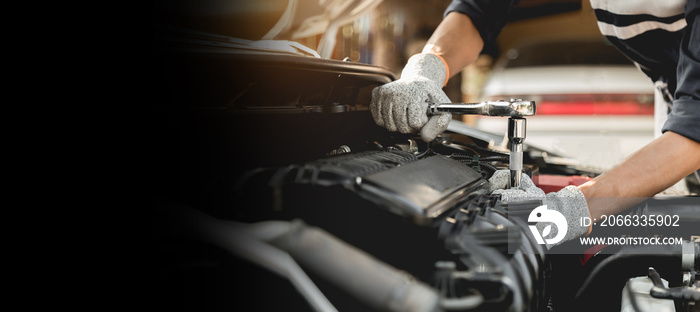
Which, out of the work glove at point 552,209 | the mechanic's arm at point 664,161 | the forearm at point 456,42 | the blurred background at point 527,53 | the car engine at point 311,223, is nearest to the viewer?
the car engine at point 311,223

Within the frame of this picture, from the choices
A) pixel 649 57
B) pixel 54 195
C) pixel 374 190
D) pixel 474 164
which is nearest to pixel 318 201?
pixel 374 190

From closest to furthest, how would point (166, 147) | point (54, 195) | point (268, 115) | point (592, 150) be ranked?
point (54, 195) < point (166, 147) < point (268, 115) < point (592, 150)

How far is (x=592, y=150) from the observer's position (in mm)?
2080

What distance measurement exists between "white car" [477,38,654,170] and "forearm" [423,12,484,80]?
161cm

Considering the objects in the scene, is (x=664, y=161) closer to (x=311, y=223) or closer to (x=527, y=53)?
(x=311, y=223)

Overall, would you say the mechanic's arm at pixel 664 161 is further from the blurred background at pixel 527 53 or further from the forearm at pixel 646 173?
the blurred background at pixel 527 53

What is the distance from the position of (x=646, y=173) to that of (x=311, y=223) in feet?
2.71

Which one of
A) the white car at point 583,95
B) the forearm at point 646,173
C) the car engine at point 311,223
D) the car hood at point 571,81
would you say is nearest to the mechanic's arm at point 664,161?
the forearm at point 646,173

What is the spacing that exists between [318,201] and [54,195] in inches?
13.6

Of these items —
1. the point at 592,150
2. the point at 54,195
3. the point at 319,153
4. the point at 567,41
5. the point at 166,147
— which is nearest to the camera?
the point at 54,195

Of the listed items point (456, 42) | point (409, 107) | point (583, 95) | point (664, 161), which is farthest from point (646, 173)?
point (583, 95)

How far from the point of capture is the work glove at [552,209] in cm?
86

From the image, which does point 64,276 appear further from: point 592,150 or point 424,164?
point 592,150

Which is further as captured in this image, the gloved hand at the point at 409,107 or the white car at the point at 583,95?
the white car at the point at 583,95
